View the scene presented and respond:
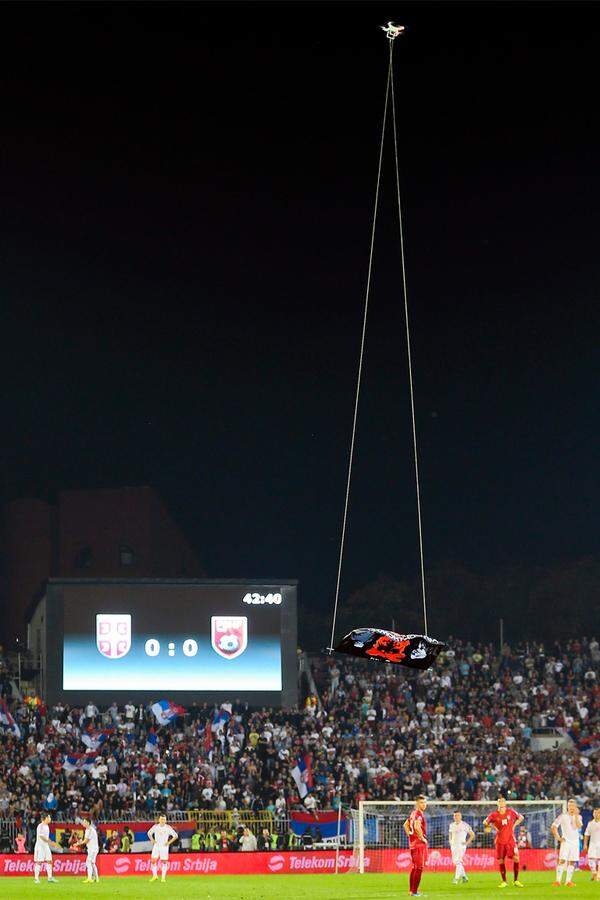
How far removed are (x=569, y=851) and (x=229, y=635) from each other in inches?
1091

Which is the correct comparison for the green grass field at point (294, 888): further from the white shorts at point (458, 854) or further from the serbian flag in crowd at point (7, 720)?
the serbian flag in crowd at point (7, 720)

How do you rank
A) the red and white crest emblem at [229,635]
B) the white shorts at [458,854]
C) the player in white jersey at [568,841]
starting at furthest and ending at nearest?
1. the red and white crest emblem at [229,635]
2. the white shorts at [458,854]
3. the player in white jersey at [568,841]

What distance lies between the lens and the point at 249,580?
194ft

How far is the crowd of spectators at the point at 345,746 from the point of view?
50.5 metres

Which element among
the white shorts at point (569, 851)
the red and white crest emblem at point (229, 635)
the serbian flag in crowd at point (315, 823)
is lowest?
the serbian flag in crowd at point (315, 823)

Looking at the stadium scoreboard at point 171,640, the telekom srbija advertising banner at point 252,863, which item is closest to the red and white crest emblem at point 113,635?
the stadium scoreboard at point 171,640

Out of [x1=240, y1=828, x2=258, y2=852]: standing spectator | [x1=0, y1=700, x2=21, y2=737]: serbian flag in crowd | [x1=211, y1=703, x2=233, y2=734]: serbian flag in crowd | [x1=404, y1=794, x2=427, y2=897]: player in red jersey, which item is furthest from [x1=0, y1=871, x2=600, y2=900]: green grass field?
[x1=211, y1=703, x2=233, y2=734]: serbian flag in crowd

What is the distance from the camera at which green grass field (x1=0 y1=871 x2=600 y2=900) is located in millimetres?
29192

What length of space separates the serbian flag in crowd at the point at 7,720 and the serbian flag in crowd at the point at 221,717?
7.22m

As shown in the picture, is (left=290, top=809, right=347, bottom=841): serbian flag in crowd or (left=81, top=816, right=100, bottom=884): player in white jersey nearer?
(left=81, top=816, right=100, bottom=884): player in white jersey

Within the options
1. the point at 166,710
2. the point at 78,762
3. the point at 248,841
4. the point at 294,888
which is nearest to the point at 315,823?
the point at 248,841

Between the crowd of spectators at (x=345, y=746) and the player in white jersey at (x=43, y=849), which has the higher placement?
the crowd of spectators at (x=345, y=746)

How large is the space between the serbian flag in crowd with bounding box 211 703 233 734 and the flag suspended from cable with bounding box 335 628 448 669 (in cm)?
2506

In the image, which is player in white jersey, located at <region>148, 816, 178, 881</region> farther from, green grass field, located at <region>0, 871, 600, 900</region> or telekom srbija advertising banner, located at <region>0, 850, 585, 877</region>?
telekom srbija advertising banner, located at <region>0, 850, 585, 877</region>
